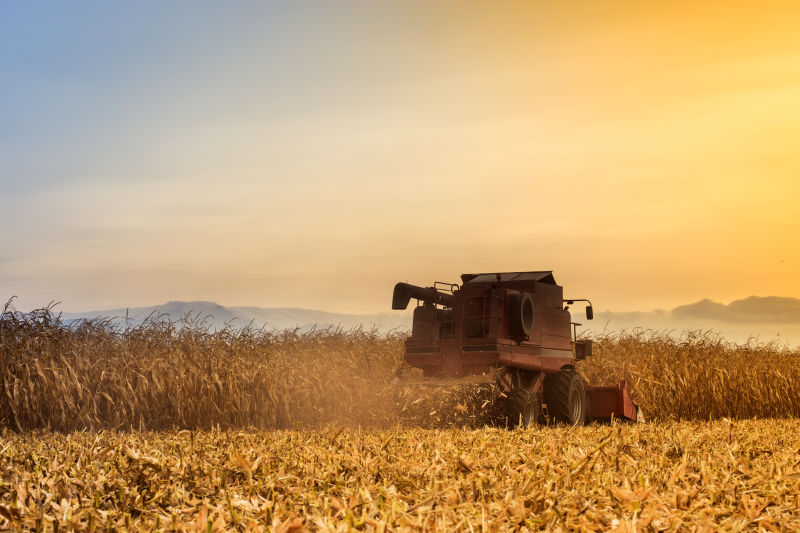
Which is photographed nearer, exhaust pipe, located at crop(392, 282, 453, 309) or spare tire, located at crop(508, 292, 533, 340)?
spare tire, located at crop(508, 292, 533, 340)

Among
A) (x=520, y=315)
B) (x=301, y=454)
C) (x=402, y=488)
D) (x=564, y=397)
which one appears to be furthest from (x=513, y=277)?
(x=402, y=488)

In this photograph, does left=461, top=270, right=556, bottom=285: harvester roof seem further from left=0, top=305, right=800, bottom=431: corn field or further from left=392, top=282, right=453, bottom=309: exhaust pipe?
left=0, top=305, right=800, bottom=431: corn field

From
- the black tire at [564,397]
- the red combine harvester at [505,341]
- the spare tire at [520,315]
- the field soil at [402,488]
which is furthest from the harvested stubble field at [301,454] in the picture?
the black tire at [564,397]

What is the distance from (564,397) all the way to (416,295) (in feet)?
9.24

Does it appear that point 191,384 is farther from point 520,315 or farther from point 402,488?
point 402,488

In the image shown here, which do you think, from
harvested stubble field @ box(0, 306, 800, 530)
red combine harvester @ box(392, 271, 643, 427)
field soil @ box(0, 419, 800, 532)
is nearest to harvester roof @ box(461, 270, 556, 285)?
red combine harvester @ box(392, 271, 643, 427)

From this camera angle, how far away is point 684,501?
496 cm

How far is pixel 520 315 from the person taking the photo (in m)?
11.7

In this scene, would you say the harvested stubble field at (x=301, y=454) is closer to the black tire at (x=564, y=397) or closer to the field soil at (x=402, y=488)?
the field soil at (x=402, y=488)

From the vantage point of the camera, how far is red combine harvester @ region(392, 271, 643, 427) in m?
11.3

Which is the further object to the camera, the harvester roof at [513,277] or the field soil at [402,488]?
the harvester roof at [513,277]

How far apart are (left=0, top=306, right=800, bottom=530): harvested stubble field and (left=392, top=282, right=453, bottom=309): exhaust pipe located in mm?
1409

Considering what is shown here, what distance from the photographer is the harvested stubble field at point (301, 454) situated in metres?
4.61

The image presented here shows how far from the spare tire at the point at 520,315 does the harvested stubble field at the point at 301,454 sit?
120 centimetres
